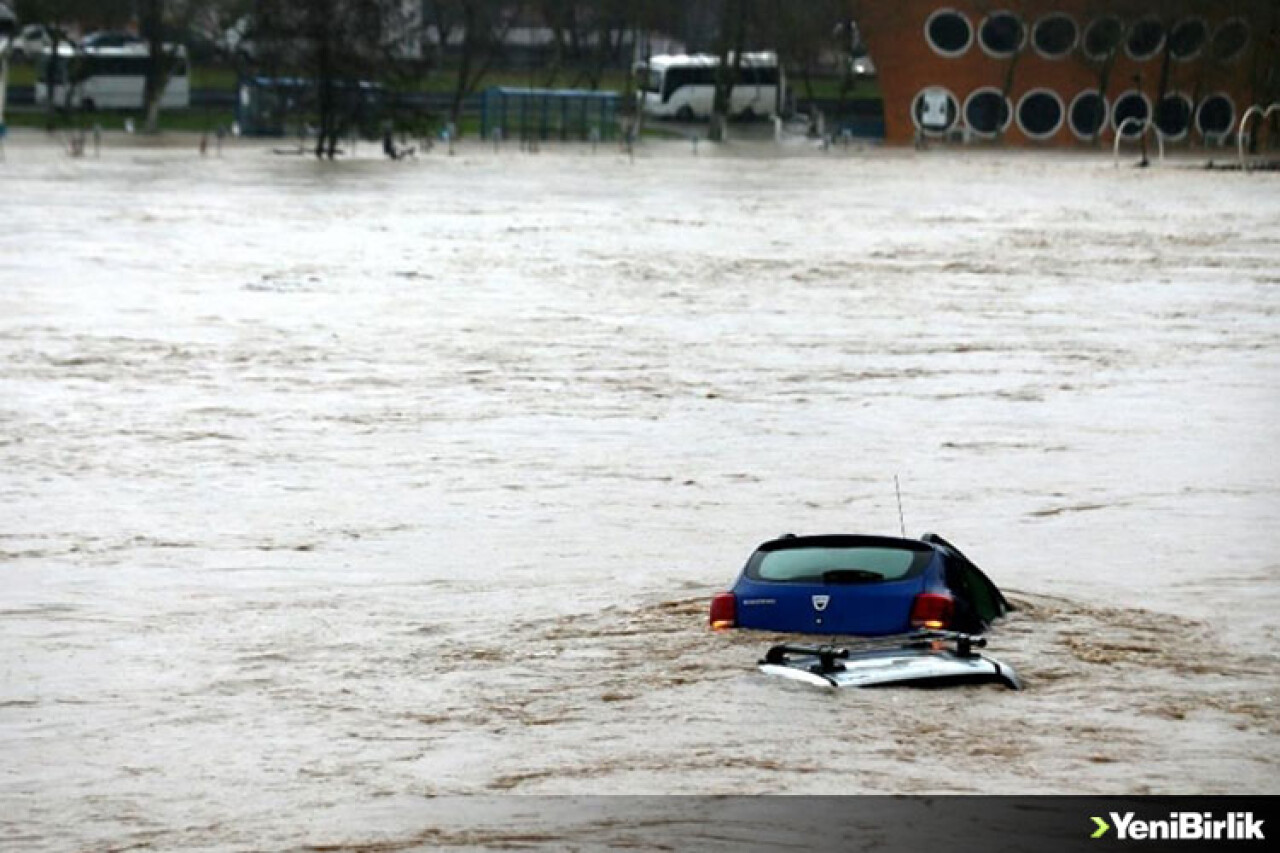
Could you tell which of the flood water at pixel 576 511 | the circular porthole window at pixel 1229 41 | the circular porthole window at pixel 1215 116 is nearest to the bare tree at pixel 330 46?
the circular porthole window at pixel 1229 41

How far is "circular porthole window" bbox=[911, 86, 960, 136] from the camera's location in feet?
380

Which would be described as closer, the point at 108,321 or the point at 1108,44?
the point at 108,321

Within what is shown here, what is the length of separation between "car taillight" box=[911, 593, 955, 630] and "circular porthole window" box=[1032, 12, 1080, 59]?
326ft

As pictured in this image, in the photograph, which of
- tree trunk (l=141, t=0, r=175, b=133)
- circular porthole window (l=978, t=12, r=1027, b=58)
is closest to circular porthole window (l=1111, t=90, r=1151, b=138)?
circular porthole window (l=978, t=12, r=1027, b=58)

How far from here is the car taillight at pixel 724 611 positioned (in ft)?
60.4

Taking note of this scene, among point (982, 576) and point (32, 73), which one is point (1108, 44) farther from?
point (982, 576)

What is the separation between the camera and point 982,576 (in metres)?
19.5

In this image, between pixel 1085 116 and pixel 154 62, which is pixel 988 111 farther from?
pixel 154 62

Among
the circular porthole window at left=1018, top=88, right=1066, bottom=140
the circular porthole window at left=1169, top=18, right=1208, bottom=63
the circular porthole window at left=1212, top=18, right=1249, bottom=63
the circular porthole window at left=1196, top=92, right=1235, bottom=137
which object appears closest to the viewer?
the circular porthole window at left=1212, top=18, right=1249, bottom=63

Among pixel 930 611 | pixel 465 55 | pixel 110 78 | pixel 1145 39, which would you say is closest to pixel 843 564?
pixel 930 611

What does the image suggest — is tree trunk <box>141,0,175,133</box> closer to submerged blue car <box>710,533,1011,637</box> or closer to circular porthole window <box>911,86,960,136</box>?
circular porthole window <box>911,86,960,136</box>

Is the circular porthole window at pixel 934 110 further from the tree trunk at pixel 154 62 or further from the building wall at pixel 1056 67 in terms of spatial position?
the tree trunk at pixel 154 62

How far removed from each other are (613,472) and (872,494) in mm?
2565

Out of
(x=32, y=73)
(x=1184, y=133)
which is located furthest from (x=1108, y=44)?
(x=32, y=73)
